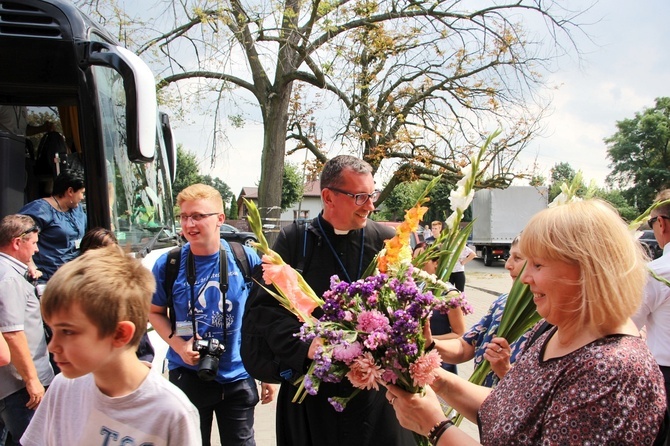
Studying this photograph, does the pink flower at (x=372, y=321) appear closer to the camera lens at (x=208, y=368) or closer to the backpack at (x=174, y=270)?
the camera lens at (x=208, y=368)

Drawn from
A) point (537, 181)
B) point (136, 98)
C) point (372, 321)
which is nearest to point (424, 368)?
point (372, 321)

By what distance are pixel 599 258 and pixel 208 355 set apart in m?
2.05

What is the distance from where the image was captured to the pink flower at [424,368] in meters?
1.55

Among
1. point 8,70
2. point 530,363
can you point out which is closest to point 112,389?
point 530,363

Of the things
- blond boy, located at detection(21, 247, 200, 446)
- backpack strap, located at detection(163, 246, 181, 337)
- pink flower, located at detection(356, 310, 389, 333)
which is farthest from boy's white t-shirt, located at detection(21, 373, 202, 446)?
backpack strap, located at detection(163, 246, 181, 337)

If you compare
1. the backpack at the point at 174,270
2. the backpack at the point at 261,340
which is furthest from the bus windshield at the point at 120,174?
the backpack at the point at 261,340

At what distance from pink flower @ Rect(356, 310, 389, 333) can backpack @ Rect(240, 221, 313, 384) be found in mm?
699

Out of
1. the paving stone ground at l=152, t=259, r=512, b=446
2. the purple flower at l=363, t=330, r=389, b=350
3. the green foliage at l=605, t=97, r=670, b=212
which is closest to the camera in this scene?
the purple flower at l=363, t=330, r=389, b=350

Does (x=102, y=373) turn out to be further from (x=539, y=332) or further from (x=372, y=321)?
(x=539, y=332)

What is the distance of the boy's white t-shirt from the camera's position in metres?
1.54

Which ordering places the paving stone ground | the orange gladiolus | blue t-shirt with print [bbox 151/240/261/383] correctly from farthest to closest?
the paving stone ground, blue t-shirt with print [bbox 151/240/261/383], the orange gladiolus

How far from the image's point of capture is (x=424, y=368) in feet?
5.08

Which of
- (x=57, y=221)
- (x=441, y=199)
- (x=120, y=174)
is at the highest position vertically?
(x=120, y=174)

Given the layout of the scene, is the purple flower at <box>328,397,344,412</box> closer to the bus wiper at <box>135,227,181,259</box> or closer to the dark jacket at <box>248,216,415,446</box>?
the dark jacket at <box>248,216,415,446</box>
